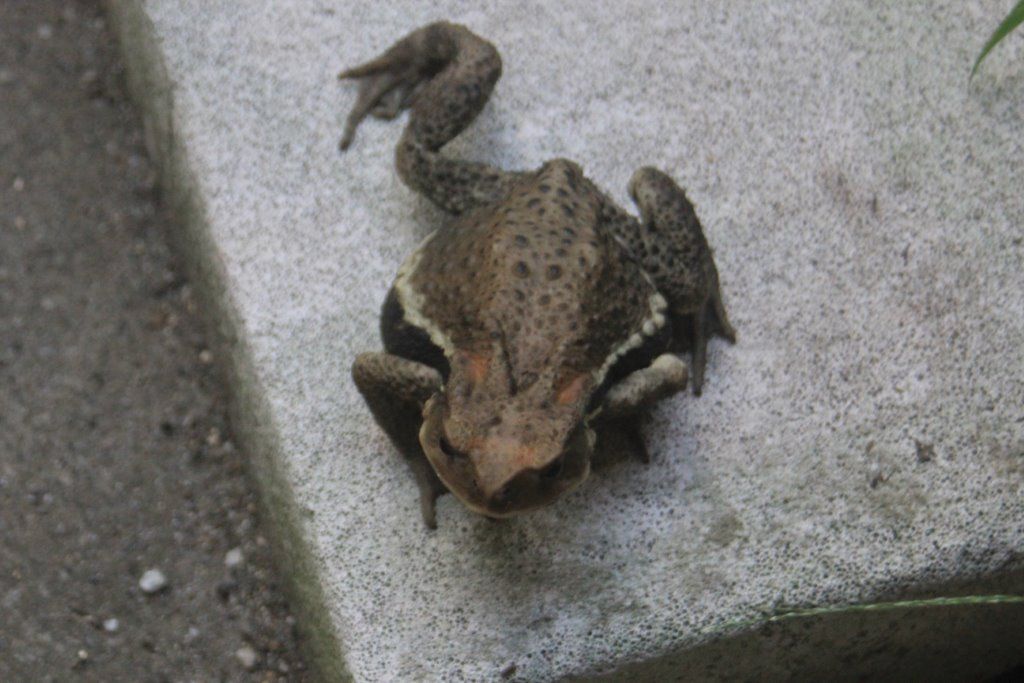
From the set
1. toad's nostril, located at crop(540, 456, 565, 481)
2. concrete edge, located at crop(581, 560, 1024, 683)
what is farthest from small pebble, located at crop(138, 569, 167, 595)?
toad's nostril, located at crop(540, 456, 565, 481)

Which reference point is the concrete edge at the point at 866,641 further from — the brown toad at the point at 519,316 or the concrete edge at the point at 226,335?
the concrete edge at the point at 226,335

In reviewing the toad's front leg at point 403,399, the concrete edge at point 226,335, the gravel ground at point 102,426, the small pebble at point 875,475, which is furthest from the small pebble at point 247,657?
the small pebble at point 875,475

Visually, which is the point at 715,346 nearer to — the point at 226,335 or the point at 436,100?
the point at 436,100

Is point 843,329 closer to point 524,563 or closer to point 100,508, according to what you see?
point 524,563

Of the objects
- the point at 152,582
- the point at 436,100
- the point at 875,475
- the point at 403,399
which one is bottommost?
the point at 152,582

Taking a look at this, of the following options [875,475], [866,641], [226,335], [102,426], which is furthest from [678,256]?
[102,426]

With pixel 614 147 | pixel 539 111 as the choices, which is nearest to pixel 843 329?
pixel 614 147

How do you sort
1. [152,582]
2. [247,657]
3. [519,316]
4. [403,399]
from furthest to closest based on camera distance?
[152,582] → [247,657] → [403,399] → [519,316]
